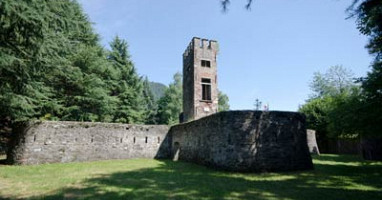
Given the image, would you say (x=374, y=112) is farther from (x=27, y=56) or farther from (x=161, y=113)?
(x=161, y=113)

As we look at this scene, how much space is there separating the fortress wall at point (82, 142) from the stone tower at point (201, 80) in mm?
2869

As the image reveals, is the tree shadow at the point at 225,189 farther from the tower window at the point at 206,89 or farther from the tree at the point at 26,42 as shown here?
the tower window at the point at 206,89

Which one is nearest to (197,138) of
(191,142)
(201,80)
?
(191,142)

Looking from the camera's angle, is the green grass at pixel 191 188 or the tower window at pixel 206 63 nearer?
the green grass at pixel 191 188

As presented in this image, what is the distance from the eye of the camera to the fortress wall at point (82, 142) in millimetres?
13016

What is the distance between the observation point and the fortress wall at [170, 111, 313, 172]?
9633 millimetres

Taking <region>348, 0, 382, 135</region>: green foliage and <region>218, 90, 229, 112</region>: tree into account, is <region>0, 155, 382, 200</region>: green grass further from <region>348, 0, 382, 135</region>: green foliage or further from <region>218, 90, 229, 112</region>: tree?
<region>218, 90, 229, 112</region>: tree

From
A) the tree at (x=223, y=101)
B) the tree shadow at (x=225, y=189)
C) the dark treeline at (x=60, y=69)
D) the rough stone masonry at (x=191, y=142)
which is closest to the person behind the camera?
the tree shadow at (x=225, y=189)

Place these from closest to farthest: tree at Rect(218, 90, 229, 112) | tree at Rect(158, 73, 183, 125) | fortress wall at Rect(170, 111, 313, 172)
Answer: fortress wall at Rect(170, 111, 313, 172) < tree at Rect(158, 73, 183, 125) < tree at Rect(218, 90, 229, 112)

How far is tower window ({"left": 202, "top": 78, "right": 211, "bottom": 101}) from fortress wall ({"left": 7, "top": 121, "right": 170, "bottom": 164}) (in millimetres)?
3807

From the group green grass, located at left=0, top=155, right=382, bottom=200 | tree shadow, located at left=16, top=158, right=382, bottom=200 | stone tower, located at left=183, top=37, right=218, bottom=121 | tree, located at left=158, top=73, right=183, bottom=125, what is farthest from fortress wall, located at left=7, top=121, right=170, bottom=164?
tree, located at left=158, top=73, right=183, bottom=125

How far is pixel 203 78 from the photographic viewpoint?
1794cm

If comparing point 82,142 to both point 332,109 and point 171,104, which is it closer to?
point 332,109

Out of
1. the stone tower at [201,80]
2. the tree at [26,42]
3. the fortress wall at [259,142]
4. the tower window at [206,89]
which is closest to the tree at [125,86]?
the stone tower at [201,80]
